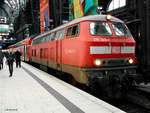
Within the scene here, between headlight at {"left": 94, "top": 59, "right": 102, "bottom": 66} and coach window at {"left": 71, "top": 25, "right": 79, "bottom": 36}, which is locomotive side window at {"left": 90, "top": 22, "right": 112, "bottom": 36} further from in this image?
headlight at {"left": 94, "top": 59, "right": 102, "bottom": 66}

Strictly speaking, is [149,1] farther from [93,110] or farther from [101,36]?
[93,110]

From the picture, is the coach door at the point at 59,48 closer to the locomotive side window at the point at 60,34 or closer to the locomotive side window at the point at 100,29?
the locomotive side window at the point at 60,34

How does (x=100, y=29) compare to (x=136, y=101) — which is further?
(x=136, y=101)

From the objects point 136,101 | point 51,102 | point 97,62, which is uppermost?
point 97,62

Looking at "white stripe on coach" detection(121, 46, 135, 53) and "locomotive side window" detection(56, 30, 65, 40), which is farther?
"locomotive side window" detection(56, 30, 65, 40)

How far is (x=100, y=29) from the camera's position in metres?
15.4

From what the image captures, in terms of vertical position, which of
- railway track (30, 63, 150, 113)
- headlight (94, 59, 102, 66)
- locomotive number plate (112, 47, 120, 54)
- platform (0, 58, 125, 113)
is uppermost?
locomotive number plate (112, 47, 120, 54)

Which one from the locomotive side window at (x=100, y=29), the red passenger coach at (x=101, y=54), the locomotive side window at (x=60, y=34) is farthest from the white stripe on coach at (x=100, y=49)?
the locomotive side window at (x=60, y=34)

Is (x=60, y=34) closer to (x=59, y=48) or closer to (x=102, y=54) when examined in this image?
(x=59, y=48)

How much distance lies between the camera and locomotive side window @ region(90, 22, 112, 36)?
50.0 feet

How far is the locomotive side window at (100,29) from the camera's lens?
600 inches

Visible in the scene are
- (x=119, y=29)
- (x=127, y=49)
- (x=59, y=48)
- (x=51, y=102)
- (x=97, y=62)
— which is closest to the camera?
(x=51, y=102)

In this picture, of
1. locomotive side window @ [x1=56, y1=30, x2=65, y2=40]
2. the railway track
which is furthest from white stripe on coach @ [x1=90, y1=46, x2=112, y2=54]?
locomotive side window @ [x1=56, y1=30, x2=65, y2=40]

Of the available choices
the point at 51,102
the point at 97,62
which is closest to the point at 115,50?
the point at 97,62
